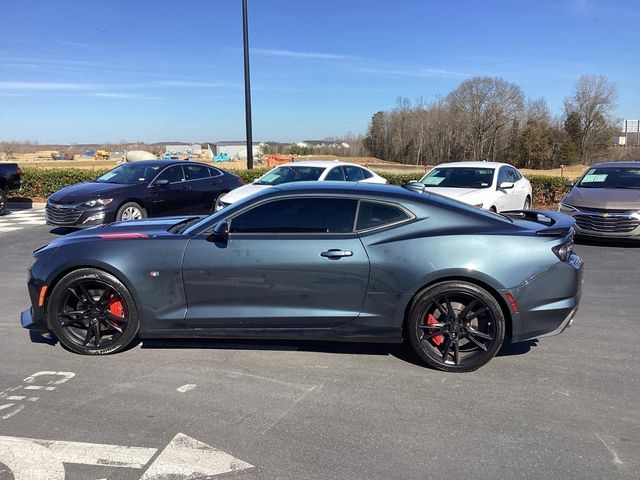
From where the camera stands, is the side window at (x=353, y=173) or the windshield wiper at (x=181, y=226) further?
the side window at (x=353, y=173)

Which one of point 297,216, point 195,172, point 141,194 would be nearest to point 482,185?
point 195,172

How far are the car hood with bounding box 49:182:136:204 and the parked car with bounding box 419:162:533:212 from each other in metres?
6.38

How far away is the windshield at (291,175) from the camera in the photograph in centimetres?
1151

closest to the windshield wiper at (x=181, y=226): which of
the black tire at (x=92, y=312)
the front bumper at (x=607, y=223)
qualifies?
the black tire at (x=92, y=312)

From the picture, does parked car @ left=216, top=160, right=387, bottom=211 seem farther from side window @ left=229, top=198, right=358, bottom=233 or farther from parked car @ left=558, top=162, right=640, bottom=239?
side window @ left=229, top=198, right=358, bottom=233

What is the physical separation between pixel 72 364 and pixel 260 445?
207 centimetres

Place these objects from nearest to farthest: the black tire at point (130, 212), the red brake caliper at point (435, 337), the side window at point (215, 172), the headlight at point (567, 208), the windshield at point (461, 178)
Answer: the red brake caliper at point (435, 337) → the headlight at point (567, 208) → the black tire at point (130, 212) → the windshield at point (461, 178) → the side window at point (215, 172)

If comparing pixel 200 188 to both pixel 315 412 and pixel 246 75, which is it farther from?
pixel 315 412

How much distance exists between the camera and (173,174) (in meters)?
11.4

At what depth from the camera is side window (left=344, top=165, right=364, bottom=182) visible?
12140 millimetres

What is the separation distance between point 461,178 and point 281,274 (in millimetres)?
7895

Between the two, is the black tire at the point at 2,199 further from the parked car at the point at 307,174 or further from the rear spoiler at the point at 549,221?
the rear spoiler at the point at 549,221

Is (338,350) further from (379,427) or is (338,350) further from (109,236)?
(109,236)

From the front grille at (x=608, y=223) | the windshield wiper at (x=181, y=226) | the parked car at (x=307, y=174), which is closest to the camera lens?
the windshield wiper at (x=181, y=226)
